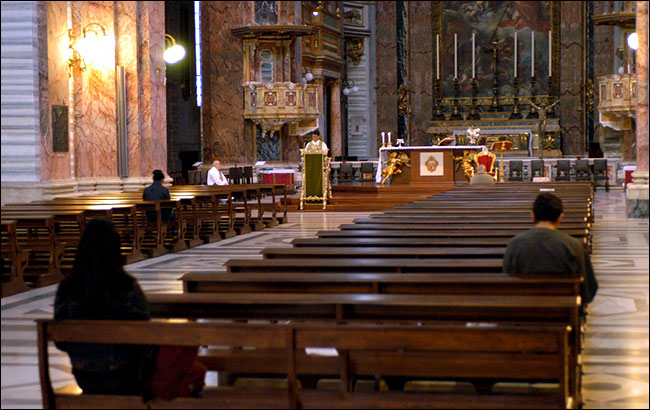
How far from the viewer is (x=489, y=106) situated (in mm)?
30672

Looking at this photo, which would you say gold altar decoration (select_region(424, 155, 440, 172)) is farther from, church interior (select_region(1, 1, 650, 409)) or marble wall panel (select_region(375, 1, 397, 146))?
marble wall panel (select_region(375, 1, 397, 146))

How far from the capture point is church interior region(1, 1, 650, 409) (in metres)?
3.86

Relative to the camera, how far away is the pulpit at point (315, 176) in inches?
733

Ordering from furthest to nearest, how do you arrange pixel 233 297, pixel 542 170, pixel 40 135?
pixel 542 170 < pixel 40 135 < pixel 233 297

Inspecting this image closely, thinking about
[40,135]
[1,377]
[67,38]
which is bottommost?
[1,377]

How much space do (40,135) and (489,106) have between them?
787 inches

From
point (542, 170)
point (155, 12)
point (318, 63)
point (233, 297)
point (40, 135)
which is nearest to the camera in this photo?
point (233, 297)

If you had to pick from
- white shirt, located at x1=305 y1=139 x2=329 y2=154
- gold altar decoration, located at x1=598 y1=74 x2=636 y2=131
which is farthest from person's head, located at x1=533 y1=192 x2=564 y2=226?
gold altar decoration, located at x1=598 y1=74 x2=636 y2=131

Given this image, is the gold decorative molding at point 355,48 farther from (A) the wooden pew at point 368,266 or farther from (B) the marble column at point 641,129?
(A) the wooden pew at point 368,266

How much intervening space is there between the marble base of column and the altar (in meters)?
7.08

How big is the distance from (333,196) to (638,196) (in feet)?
25.6

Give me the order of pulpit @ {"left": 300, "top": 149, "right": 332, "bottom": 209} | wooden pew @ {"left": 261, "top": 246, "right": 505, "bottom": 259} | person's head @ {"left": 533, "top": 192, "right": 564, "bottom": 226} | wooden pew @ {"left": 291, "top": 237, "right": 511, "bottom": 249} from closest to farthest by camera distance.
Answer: person's head @ {"left": 533, "top": 192, "right": 564, "bottom": 226} → wooden pew @ {"left": 261, "top": 246, "right": 505, "bottom": 259} → wooden pew @ {"left": 291, "top": 237, "right": 511, "bottom": 249} → pulpit @ {"left": 300, "top": 149, "right": 332, "bottom": 209}

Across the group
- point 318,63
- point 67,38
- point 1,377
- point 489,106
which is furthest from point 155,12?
point 489,106

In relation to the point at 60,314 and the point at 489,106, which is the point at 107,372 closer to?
the point at 60,314
